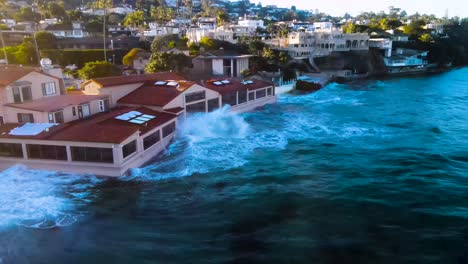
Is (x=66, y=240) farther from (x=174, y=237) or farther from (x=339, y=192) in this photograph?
(x=339, y=192)

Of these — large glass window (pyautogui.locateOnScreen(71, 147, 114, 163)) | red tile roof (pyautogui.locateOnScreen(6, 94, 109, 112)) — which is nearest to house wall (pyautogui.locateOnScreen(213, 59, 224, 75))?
red tile roof (pyautogui.locateOnScreen(6, 94, 109, 112))

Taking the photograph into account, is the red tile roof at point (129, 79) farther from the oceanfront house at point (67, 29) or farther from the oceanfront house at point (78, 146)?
the oceanfront house at point (67, 29)

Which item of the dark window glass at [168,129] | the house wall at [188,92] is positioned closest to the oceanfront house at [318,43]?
the house wall at [188,92]

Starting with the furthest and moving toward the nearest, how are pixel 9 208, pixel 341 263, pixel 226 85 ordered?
pixel 226 85
pixel 9 208
pixel 341 263

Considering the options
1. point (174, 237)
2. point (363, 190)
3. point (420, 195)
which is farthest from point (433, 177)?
point (174, 237)

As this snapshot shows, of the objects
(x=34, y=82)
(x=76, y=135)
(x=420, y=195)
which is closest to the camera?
(x=420, y=195)

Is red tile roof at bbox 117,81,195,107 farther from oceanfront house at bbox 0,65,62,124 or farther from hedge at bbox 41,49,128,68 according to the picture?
hedge at bbox 41,49,128,68

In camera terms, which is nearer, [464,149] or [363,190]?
[363,190]
